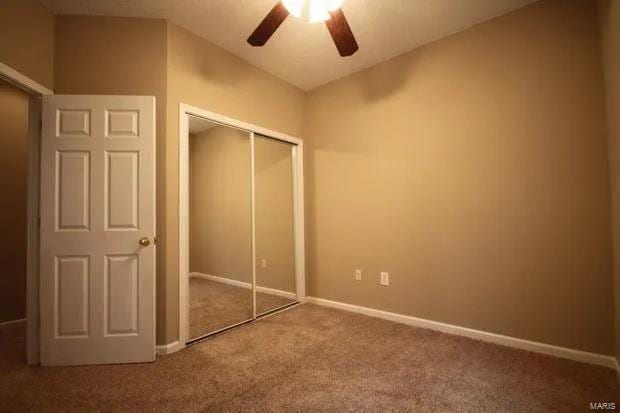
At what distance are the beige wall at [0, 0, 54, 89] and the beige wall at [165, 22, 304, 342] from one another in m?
0.86

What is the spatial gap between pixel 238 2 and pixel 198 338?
9.11ft

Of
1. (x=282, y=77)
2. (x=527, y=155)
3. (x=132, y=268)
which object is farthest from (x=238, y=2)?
(x=527, y=155)

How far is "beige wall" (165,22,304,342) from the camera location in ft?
7.48

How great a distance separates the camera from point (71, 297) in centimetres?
203

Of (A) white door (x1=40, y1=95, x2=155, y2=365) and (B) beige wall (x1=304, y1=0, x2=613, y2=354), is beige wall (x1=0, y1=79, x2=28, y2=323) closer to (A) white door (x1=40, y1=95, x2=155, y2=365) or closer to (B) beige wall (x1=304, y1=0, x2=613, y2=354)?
(A) white door (x1=40, y1=95, x2=155, y2=365)

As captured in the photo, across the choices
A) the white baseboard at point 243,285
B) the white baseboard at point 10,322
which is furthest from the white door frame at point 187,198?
the white baseboard at point 10,322

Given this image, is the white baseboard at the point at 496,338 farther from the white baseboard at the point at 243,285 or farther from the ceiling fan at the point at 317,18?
the ceiling fan at the point at 317,18

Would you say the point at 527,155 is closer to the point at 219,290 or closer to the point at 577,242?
the point at 577,242

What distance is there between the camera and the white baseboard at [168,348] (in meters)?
2.18

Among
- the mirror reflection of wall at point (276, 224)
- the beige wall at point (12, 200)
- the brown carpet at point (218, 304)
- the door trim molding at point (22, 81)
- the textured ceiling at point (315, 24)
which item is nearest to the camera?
the door trim molding at point (22, 81)

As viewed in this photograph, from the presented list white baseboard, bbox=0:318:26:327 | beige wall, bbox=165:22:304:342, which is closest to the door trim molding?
beige wall, bbox=165:22:304:342

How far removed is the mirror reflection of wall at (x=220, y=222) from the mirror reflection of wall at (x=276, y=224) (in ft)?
0.68

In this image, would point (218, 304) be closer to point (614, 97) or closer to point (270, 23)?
point (270, 23)

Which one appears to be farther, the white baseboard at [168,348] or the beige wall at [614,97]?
the white baseboard at [168,348]
